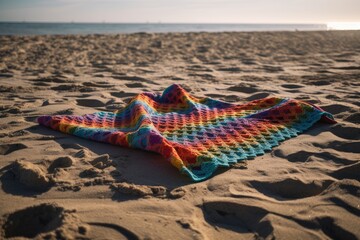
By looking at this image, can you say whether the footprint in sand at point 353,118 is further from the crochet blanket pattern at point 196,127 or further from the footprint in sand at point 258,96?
the footprint in sand at point 258,96

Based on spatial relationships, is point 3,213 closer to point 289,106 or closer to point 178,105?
point 178,105

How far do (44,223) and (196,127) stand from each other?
130 centimetres

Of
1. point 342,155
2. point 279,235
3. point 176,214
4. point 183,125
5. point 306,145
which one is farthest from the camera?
point 183,125

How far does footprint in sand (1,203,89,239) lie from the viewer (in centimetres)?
118

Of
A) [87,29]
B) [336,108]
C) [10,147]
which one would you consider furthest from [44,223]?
[87,29]

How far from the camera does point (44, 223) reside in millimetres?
1273

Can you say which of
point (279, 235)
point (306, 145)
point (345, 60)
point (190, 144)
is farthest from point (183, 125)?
point (345, 60)

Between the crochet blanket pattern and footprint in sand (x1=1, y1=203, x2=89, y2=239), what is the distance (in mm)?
618

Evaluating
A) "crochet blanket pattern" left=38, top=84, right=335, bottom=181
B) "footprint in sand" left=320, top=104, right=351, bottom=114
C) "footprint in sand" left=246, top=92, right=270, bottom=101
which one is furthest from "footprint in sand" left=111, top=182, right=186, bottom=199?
"footprint in sand" left=246, top=92, right=270, bottom=101

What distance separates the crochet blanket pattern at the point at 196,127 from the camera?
1.81m

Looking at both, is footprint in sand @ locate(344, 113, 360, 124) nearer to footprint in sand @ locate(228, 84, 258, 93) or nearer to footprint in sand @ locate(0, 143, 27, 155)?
footprint in sand @ locate(228, 84, 258, 93)

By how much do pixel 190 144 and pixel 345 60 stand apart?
5054mm

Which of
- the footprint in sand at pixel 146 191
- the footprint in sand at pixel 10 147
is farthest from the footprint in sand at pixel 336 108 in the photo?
the footprint in sand at pixel 10 147

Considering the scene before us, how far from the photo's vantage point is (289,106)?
2.51 m
